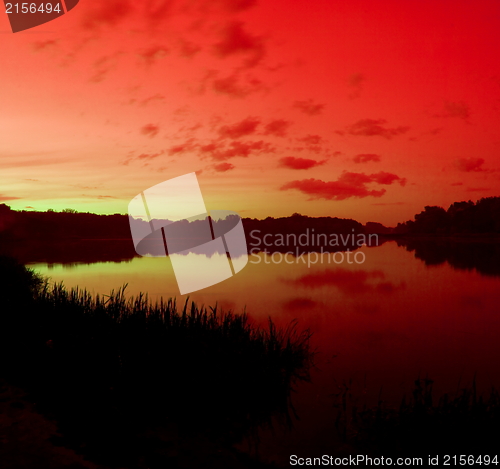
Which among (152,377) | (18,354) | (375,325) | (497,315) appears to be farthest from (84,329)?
(497,315)

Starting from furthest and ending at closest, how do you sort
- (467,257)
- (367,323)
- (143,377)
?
(467,257) < (367,323) < (143,377)

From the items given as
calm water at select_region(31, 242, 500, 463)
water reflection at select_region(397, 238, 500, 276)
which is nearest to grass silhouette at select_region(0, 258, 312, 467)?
calm water at select_region(31, 242, 500, 463)

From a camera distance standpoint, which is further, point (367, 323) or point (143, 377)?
point (367, 323)

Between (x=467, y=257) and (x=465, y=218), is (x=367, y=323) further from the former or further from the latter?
(x=465, y=218)

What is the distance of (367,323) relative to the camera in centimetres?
1764

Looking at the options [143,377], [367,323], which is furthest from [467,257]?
[143,377]

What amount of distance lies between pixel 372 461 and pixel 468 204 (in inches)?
6033

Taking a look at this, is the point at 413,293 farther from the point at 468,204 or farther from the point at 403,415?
the point at 468,204

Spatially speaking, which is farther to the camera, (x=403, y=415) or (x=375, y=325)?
(x=375, y=325)

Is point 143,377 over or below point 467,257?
over

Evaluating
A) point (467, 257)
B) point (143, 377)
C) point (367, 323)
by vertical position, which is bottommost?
point (467, 257)

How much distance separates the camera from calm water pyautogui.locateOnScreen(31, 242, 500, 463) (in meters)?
8.67

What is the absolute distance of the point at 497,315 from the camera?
20.4m

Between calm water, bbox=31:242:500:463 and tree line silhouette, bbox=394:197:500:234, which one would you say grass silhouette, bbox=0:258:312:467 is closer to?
calm water, bbox=31:242:500:463
